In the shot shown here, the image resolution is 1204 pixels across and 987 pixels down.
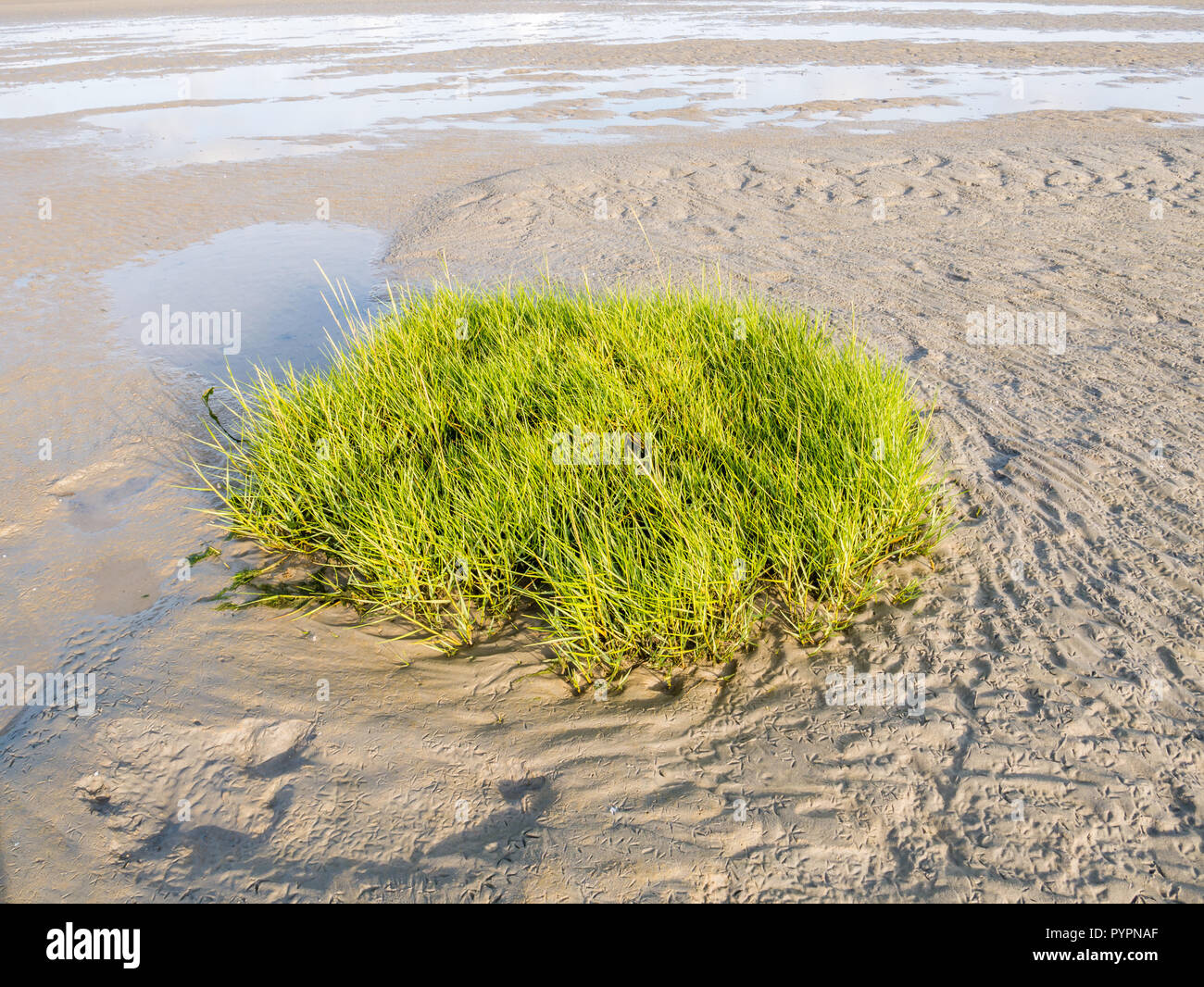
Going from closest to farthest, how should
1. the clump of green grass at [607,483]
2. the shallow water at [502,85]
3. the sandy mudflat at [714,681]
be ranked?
the sandy mudflat at [714,681] < the clump of green grass at [607,483] < the shallow water at [502,85]

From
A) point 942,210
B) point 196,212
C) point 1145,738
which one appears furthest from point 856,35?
point 1145,738

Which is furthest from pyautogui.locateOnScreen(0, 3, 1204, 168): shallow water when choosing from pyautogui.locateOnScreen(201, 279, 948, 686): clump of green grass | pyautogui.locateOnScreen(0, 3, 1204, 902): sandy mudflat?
pyautogui.locateOnScreen(201, 279, 948, 686): clump of green grass

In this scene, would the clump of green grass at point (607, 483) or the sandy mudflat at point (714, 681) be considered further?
the clump of green grass at point (607, 483)

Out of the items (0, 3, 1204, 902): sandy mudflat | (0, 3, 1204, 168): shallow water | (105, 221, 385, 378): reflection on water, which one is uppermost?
(0, 3, 1204, 168): shallow water

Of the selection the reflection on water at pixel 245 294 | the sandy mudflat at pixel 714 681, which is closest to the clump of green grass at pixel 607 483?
the sandy mudflat at pixel 714 681

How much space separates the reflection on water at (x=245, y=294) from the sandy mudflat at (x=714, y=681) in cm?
13

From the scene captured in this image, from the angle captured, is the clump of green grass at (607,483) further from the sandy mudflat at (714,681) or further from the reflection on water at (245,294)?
the reflection on water at (245,294)

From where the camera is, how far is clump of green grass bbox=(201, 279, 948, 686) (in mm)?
3160

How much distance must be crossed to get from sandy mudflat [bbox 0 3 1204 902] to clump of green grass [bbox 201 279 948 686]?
199 millimetres

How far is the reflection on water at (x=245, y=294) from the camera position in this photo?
617cm

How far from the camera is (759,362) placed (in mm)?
4461

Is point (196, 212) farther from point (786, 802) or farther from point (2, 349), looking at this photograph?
point (786, 802)

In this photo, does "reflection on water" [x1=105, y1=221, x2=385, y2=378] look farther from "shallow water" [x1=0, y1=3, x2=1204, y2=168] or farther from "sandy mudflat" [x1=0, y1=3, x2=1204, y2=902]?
"shallow water" [x1=0, y1=3, x2=1204, y2=168]
